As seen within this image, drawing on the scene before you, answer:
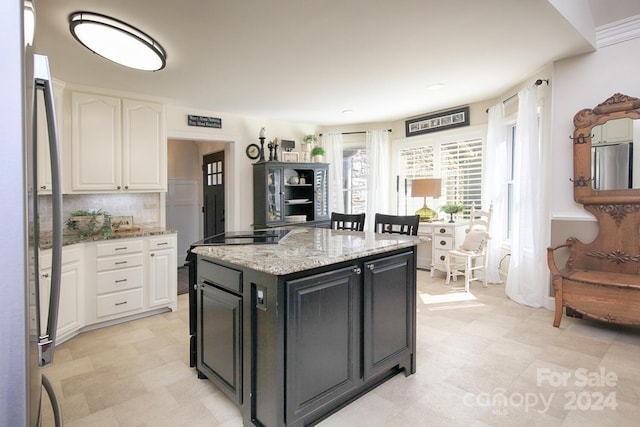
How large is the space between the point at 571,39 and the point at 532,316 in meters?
2.48

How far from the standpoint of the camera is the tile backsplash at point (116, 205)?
3.46m

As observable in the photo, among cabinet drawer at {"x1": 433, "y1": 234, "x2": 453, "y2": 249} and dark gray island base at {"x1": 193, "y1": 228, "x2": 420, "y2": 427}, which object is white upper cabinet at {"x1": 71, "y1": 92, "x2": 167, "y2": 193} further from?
cabinet drawer at {"x1": 433, "y1": 234, "x2": 453, "y2": 249}

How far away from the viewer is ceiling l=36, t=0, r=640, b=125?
219 centimetres

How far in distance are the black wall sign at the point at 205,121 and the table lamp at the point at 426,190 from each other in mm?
2971

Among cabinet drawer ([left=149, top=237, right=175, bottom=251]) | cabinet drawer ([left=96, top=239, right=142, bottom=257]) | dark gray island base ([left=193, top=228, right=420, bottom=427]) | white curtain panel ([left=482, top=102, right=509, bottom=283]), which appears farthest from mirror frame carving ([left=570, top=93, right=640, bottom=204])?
cabinet drawer ([left=96, top=239, right=142, bottom=257])

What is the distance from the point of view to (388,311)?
2.12 meters

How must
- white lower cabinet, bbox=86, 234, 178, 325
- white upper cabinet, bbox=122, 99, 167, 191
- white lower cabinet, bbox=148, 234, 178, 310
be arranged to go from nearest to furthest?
white lower cabinet, bbox=86, 234, 178, 325 → white lower cabinet, bbox=148, 234, 178, 310 → white upper cabinet, bbox=122, 99, 167, 191

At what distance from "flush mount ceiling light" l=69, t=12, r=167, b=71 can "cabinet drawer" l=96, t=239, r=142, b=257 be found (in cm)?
164

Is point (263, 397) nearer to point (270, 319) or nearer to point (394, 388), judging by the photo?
point (270, 319)

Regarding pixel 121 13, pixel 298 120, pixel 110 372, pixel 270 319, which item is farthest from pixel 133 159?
pixel 270 319

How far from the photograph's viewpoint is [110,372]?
2.37 m

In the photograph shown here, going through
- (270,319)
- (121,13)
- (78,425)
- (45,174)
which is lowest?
(78,425)

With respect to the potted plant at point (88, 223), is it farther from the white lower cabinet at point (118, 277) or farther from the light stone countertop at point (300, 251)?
the light stone countertop at point (300, 251)

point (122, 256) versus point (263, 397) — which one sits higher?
point (122, 256)
